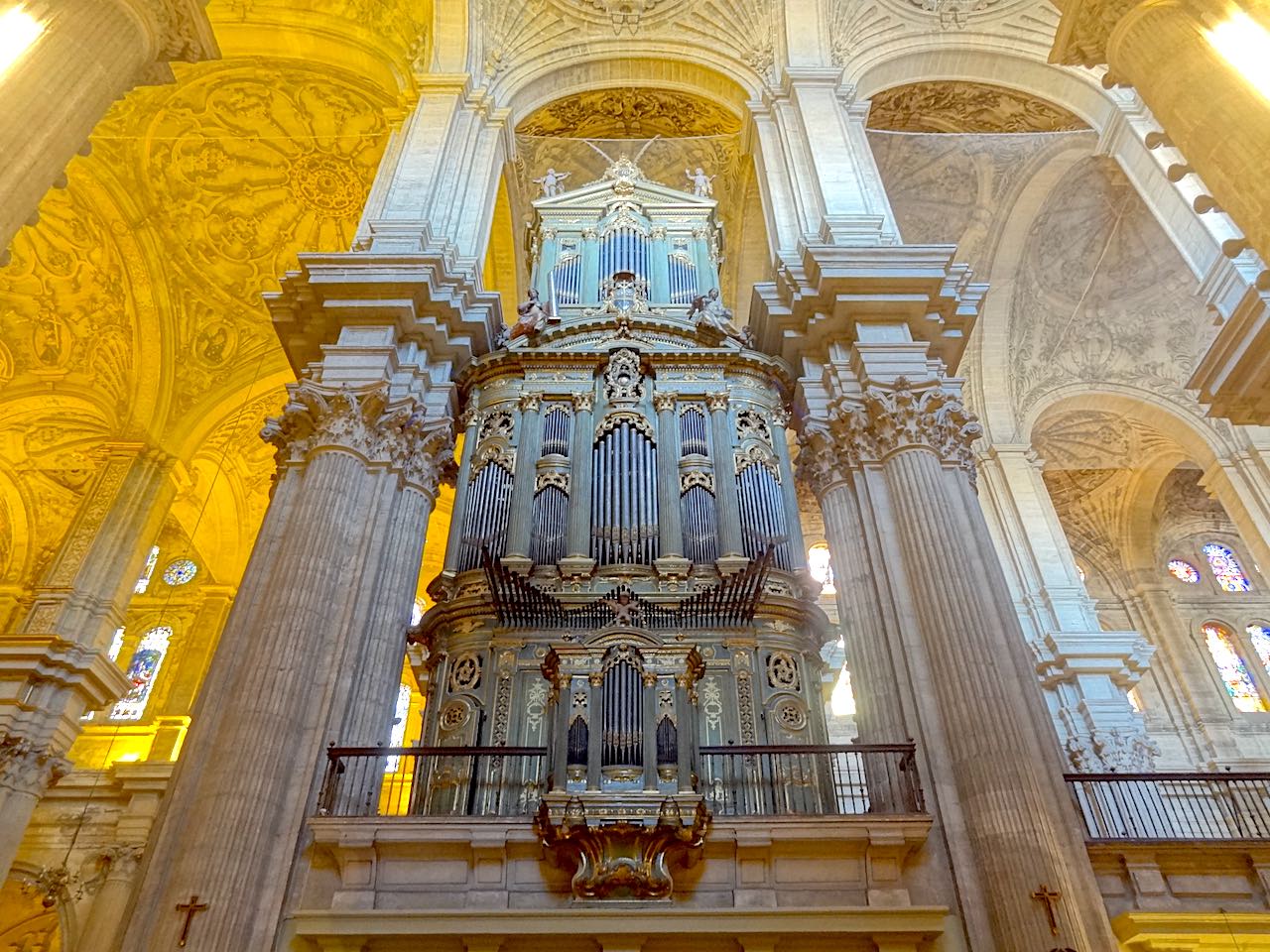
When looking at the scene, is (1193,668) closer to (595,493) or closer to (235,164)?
(595,493)

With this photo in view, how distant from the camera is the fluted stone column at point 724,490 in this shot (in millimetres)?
8264

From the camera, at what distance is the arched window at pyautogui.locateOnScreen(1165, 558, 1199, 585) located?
22234 millimetres

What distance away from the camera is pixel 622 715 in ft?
21.8

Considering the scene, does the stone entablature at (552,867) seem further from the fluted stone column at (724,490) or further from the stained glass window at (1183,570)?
the stained glass window at (1183,570)

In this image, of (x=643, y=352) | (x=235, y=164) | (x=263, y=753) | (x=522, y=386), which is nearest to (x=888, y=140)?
(x=643, y=352)

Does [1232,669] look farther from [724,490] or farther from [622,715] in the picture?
[622,715]

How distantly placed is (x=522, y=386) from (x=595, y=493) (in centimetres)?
190

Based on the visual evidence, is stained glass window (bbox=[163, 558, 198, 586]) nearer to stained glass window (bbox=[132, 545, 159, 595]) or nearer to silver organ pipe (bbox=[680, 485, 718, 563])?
stained glass window (bbox=[132, 545, 159, 595])

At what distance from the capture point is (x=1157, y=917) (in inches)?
227

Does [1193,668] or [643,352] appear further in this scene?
[1193,668]

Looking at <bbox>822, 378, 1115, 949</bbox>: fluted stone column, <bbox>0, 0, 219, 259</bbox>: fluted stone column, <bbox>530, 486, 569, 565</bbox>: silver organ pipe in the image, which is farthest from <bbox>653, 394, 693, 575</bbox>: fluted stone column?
<bbox>0, 0, 219, 259</bbox>: fluted stone column

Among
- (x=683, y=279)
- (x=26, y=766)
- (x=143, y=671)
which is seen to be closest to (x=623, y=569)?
(x=683, y=279)

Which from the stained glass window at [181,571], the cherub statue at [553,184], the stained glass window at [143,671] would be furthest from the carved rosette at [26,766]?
the cherub statue at [553,184]

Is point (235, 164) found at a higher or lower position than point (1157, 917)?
higher
